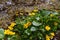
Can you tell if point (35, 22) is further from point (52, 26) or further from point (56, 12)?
point (56, 12)

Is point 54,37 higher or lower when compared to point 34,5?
lower

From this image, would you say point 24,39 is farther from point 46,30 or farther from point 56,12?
point 56,12

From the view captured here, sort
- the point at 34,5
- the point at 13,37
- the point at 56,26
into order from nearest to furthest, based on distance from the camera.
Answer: the point at 13,37
the point at 56,26
the point at 34,5

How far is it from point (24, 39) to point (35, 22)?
39cm

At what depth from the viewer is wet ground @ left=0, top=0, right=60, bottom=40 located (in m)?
4.36

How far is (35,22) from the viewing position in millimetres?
3770

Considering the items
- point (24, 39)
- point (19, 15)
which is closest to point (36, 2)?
point (19, 15)

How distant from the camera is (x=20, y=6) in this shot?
461 centimetres

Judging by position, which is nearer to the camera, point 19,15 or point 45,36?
point 45,36

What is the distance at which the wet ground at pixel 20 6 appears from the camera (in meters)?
4.36

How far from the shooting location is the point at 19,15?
4.31 meters

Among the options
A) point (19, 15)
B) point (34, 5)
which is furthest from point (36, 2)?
point (19, 15)

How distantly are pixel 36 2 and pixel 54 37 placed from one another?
1195 millimetres

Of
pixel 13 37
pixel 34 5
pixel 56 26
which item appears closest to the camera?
pixel 13 37
